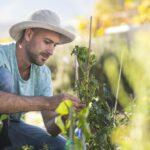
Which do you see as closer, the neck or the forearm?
the forearm

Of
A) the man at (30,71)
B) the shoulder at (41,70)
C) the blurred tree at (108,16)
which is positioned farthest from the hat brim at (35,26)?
the blurred tree at (108,16)

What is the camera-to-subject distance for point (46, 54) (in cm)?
353

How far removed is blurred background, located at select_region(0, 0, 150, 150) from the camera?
179 cm

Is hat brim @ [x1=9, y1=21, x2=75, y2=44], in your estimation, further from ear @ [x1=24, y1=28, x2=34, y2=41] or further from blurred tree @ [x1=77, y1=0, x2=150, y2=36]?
blurred tree @ [x1=77, y1=0, x2=150, y2=36]

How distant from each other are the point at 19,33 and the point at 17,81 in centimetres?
33

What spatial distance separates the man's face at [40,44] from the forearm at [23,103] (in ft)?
1.21

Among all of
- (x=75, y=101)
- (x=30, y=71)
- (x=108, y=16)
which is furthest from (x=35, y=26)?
(x=108, y=16)

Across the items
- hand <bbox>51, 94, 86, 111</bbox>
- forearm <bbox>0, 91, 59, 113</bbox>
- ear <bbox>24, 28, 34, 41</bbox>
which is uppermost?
ear <bbox>24, 28, 34, 41</bbox>

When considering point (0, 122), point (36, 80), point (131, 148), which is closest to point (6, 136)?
point (0, 122)

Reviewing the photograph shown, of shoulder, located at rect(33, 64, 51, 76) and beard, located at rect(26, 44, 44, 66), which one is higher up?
beard, located at rect(26, 44, 44, 66)

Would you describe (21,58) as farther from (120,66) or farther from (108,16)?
(108,16)

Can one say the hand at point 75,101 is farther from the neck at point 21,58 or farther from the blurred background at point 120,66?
the neck at point 21,58

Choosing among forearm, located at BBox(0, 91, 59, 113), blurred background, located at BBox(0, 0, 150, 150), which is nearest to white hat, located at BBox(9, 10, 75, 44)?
blurred background, located at BBox(0, 0, 150, 150)

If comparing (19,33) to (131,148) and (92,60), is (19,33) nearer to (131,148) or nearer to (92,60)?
(92,60)
